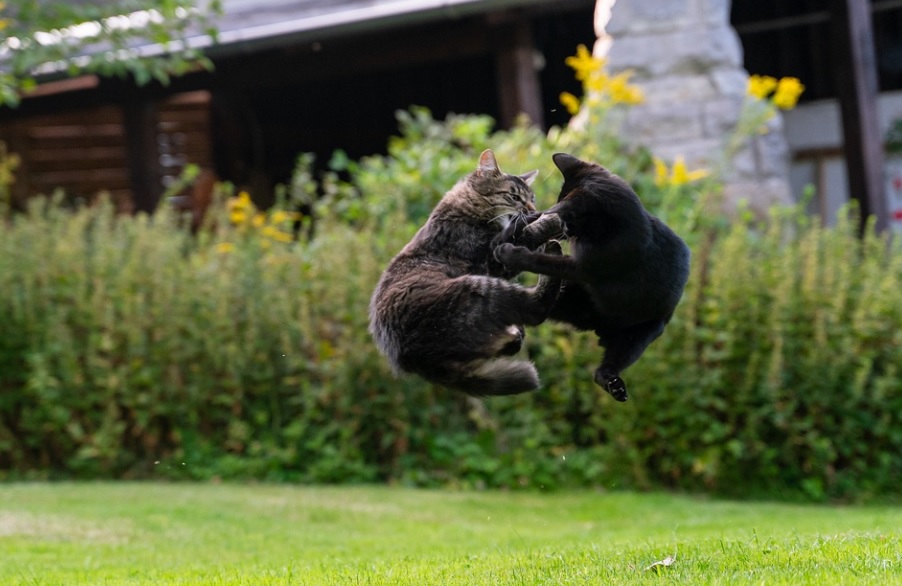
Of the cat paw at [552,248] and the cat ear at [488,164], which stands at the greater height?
the cat ear at [488,164]

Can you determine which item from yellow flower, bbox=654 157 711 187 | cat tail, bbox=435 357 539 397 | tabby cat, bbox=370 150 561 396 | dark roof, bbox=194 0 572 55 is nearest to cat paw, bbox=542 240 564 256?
tabby cat, bbox=370 150 561 396

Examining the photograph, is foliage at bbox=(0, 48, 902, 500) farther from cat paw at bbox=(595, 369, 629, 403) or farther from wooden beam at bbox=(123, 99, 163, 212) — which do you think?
cat paw at bbox=(595, 369, 629, 403)

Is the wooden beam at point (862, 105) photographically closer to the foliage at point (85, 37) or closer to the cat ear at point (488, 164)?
the foliage at point (85, 37)

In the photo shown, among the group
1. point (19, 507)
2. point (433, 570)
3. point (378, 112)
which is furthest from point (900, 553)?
point (378, 112)

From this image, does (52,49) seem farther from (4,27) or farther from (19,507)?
(19,507)

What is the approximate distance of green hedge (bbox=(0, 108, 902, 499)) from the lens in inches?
356

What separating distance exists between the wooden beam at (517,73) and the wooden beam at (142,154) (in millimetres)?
4585

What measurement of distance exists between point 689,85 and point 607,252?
7505mm

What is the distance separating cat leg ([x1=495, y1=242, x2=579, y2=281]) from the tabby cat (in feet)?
0.26

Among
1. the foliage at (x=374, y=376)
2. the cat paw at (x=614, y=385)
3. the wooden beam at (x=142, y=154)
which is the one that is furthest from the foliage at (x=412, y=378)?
the cat paw at (x=614, y=385)

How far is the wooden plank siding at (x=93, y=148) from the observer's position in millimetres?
18281

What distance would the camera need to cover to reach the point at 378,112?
1753 centimetres

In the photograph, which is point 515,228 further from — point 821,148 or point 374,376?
point 821,148

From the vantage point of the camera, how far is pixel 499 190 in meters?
4.68
